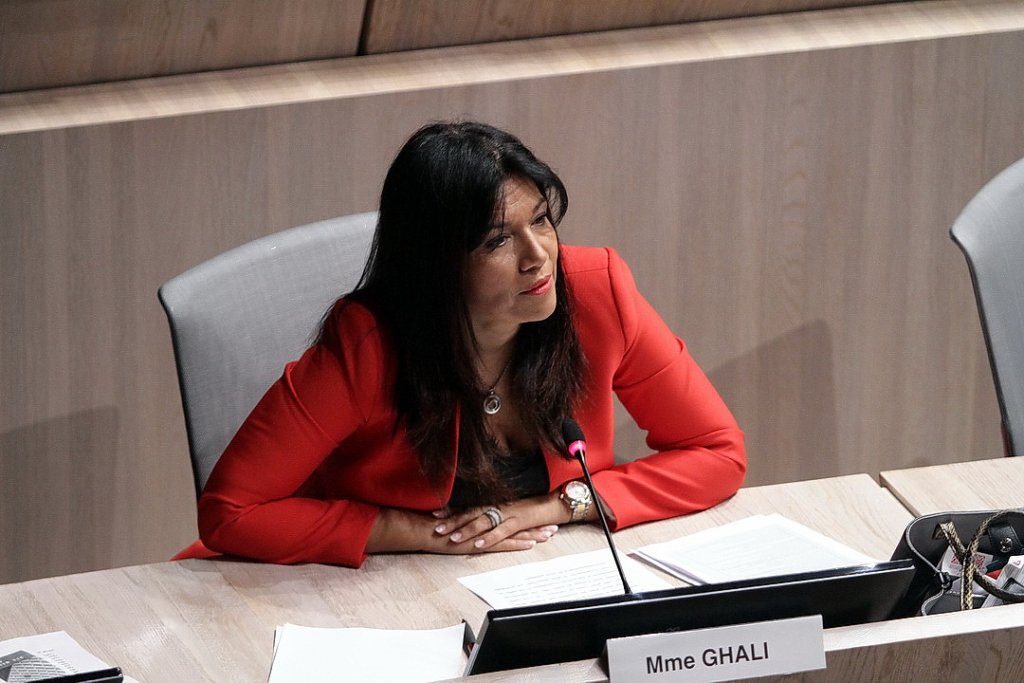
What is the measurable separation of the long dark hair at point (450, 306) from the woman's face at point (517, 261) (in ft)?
0.05

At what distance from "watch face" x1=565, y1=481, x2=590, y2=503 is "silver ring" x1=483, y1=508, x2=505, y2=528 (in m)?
0.11

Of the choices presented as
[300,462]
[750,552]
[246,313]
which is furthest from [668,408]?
[246,313]

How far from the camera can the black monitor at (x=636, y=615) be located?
139 cm

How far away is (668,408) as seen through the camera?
2.26 metres

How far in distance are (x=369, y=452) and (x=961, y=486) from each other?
2.82 feet

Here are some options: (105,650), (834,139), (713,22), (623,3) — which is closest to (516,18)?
(623,3)

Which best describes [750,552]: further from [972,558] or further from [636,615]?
[636,615]

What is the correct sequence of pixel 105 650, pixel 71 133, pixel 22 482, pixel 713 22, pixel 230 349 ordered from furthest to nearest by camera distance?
pixel 713 22, pixel 22 482, pixel 71 133, pixel 230 349, pixel 105 650

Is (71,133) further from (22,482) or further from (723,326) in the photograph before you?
(723,326)

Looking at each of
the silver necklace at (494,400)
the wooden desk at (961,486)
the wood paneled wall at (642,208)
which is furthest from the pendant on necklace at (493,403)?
the wood paneled wall at (642,208)

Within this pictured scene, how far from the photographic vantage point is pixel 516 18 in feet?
9.60

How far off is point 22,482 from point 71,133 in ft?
2.31

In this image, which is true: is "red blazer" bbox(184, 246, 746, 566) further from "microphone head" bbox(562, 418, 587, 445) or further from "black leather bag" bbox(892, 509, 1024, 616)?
"black leather bag" bbox(892, 509, 1024, 616)

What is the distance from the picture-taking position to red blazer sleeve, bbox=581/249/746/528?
7.04ft
